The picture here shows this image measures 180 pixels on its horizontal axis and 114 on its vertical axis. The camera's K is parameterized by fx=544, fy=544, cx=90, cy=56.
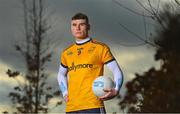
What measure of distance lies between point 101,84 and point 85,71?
13.4 inches

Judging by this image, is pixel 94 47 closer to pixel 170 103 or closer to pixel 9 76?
pixel 170 103

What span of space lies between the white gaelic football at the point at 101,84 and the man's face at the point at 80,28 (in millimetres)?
701

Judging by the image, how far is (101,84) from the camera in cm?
784

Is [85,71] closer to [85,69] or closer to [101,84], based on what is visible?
[85,69]

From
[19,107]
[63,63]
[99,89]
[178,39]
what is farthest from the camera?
[19,107]

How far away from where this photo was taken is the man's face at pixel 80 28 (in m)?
8.06

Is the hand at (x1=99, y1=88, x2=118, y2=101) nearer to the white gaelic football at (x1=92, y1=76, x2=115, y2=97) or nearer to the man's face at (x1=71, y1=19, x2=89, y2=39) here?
the white gaelic football at (x1=92, y1=76, x2=115, y2=97)

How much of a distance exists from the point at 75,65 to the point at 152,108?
6.66 feet

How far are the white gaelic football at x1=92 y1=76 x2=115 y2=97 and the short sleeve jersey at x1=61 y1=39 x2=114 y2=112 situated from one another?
86mm

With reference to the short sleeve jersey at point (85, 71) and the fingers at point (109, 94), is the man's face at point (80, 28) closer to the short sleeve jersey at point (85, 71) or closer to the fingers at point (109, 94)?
the short sleeve jersey at point (85, 71)

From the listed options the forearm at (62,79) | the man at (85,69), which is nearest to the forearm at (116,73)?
the man at (85,69)

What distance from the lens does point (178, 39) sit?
9.13 meters

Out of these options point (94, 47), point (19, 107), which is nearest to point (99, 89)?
point (94, 47)

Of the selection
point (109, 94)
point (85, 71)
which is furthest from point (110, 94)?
point (85, 71)
